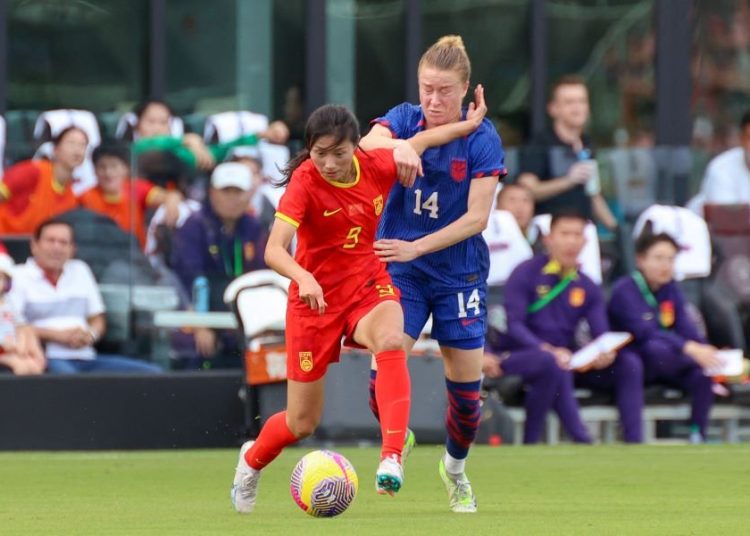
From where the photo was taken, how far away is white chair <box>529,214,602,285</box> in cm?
1384

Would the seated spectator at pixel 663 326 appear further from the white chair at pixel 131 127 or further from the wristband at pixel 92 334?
the wristband at pixel 92 334

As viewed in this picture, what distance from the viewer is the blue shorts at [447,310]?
855 cm

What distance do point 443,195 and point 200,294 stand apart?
16.0ft

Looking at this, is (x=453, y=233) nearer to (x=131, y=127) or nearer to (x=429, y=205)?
(x=429, y=205)

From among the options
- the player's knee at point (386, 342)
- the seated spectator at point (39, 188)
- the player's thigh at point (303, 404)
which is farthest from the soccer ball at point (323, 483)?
the seated spectator at point (39, 188)

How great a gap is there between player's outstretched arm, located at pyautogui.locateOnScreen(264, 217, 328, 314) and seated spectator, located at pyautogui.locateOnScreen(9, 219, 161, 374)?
5207 millimetres

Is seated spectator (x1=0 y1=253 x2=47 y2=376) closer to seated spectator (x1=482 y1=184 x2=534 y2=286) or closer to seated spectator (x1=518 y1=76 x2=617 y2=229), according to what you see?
seated spectator (x1=482 y1=184 x2=534 y2=286)

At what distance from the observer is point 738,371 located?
45.3 ft

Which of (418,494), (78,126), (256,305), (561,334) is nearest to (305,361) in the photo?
(418,494)

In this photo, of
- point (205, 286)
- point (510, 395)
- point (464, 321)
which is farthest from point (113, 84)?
point (464, 321)

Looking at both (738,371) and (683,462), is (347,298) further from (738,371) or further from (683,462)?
(738,371)

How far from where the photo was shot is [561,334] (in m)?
13.3

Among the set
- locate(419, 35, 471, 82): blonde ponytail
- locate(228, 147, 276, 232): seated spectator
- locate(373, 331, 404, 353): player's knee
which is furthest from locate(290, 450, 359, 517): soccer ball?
locate(228, 147, 276, 232): seated spectator

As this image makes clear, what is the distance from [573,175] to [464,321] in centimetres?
597
